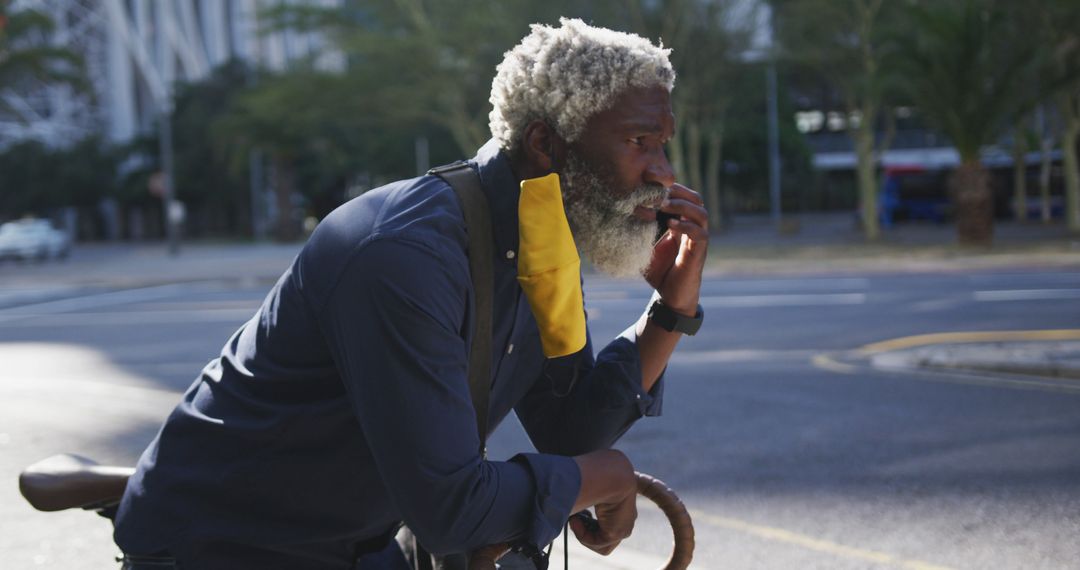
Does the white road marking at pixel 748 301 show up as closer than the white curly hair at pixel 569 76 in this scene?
No

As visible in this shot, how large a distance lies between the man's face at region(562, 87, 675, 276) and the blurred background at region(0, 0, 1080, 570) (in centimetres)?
30

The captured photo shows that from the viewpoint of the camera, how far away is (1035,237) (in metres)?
27.2

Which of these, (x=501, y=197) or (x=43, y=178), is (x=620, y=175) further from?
(x=43, y=178)

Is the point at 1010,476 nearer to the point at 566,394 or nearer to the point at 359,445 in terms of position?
the point at 566,394

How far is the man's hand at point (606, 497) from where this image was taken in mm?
1689

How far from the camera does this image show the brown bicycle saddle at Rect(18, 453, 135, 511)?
203 centimetres

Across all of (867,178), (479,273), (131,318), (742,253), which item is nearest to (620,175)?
(479,273)

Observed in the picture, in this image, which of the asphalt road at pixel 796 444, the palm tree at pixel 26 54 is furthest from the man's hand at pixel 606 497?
the palm tree at pixel 26 54

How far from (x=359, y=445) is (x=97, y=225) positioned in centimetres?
6575

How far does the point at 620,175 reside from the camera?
183cm

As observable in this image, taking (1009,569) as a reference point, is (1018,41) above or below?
above

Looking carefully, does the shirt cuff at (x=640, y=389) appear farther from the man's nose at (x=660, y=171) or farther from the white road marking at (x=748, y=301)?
the white road marking at (x=748, y=301)

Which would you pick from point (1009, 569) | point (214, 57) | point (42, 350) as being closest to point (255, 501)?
point (1009, 569)

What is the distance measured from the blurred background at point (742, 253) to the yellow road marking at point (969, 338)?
2.3 inches
